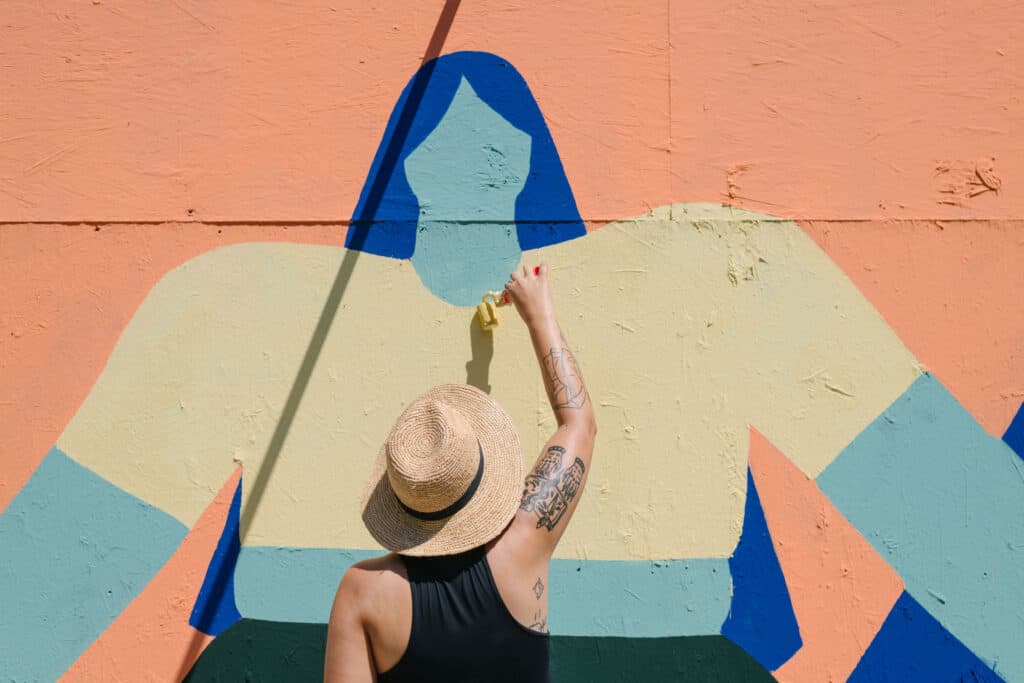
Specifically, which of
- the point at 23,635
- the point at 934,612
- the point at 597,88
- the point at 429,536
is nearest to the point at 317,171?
the point at 597,88

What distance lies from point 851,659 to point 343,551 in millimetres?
1784

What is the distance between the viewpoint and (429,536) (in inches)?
90.5

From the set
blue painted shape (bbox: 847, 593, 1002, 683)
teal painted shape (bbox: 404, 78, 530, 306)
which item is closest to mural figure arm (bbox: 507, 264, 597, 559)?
teal painted shape (bbox: 404, 78, 530, 306)

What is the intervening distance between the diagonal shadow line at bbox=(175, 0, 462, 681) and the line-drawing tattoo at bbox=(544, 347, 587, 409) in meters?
0.90

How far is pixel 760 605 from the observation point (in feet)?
10.5

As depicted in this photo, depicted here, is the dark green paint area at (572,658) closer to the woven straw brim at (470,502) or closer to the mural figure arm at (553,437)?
the mural figure arm at (553,437)

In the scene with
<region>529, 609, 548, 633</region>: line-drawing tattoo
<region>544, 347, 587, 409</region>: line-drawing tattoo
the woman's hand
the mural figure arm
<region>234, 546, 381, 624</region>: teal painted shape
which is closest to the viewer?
<region>529, 609, 548, 633</region>: line-drawing tattoo

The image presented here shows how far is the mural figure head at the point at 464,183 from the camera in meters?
3.27

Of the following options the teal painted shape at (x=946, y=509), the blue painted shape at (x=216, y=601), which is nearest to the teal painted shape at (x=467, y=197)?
the blue painted shape at (x=216, y=601)

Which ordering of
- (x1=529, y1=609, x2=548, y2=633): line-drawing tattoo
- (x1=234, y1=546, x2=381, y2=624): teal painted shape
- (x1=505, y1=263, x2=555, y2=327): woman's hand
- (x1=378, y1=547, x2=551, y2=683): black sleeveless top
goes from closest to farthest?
(x1=378, y1=547, x2=551, y2=683): black sleeveless top
(x1=529, y1=609, x2=548, y2=633): line-drawing tattoo
(x1=505, y1=263, x2=555, y2=327): woman's hand
(x1=234, y1=546, x2=381, y2=624): teal painted shape

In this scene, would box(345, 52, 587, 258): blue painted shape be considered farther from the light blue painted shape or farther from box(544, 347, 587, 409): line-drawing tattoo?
the light blue painted shape

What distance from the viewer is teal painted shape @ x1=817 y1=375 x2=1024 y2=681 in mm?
3232

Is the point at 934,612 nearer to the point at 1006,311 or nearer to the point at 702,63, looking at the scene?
the point at 1006,311

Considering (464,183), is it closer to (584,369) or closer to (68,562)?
(584,369)
